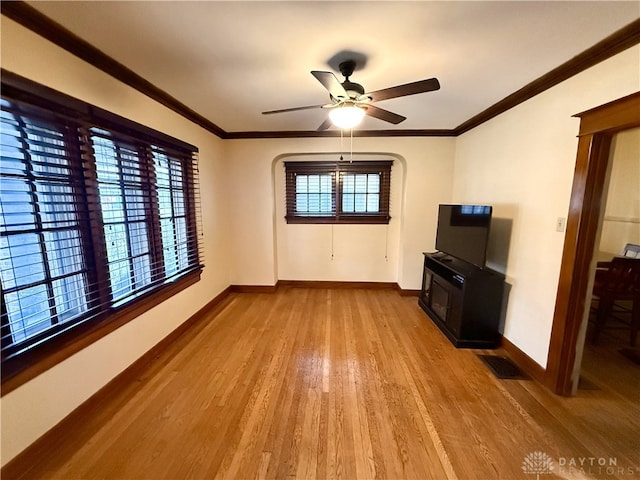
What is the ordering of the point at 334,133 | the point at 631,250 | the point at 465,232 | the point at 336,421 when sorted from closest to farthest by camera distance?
the point at 336,421
the point at 465,232
the point at 631,250
the point at 334,133

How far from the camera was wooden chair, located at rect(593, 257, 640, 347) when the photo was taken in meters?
2.55

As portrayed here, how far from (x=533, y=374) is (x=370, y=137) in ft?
10.5

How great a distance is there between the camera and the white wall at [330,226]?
3.79 metres

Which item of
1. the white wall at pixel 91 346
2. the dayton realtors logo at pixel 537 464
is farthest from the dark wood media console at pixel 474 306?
the white wall at pixel 91 346

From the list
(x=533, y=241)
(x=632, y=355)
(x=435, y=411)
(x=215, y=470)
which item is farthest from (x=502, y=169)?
(x=215, y=470)

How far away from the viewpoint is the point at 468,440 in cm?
164

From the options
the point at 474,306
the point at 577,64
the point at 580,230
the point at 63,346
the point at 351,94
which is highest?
the point at 577,64

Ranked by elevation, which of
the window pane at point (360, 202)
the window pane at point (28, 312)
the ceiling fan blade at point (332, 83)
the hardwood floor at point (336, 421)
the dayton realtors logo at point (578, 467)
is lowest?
the dayton realtors logo at point (578, 467)

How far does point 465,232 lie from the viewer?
288 centimetres

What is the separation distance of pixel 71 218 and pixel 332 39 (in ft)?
6.52

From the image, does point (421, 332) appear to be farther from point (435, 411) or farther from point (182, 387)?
point (182, 387)

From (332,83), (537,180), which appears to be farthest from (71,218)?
(537,180)

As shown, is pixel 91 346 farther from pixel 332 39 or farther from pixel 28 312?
pixel 332 39

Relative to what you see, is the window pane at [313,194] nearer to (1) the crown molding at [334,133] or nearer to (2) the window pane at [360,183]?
(2) the window pane at [360,183]
